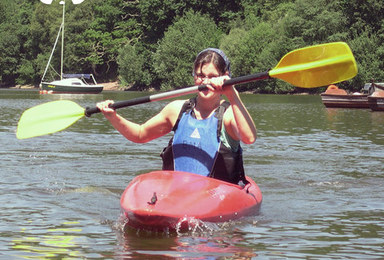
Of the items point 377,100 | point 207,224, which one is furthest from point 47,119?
point 377,100

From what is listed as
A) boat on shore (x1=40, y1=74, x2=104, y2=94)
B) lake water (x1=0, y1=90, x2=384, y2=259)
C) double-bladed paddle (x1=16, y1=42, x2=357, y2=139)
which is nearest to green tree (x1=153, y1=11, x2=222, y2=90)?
boat on shore (x1=40, y1=74, x2=104, y2=94)

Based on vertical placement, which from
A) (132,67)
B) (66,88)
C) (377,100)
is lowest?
(66,88)

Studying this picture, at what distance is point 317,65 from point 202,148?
1.27m

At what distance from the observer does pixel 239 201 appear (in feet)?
21.7

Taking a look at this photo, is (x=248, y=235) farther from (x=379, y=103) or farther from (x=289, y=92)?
(x=289, y=92)

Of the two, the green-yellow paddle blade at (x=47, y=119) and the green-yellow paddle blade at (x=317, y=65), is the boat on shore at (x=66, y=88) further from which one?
the green-yellow paddle blade at (x=317, y=65)

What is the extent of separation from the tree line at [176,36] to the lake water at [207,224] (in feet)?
118

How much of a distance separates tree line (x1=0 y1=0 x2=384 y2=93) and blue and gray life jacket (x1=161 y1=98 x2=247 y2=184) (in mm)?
42240

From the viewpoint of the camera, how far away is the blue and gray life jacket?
21.5 ft

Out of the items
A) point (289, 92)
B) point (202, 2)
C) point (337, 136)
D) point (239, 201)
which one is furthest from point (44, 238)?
point (202, 2)

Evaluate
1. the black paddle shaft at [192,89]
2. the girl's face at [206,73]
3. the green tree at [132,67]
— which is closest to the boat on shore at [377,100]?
the black paddle shaft at [192,89]

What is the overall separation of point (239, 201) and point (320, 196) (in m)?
2.06

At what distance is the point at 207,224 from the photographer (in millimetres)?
6160

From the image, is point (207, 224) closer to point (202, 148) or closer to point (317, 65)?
point (202, 148)
